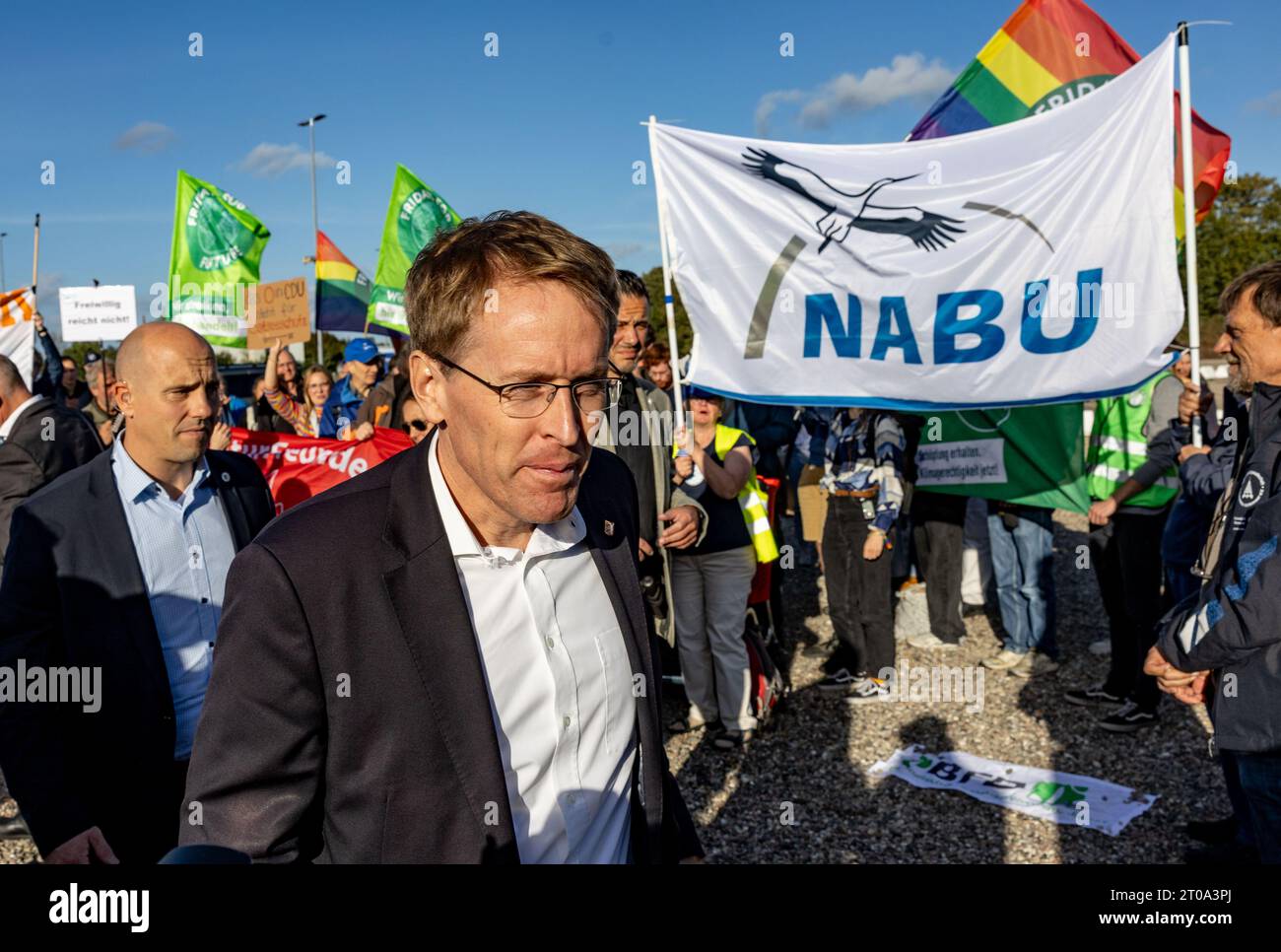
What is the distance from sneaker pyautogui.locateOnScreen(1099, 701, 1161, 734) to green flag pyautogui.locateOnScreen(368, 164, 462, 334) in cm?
835

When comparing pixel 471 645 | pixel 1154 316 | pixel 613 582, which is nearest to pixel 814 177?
pixel 1154 316

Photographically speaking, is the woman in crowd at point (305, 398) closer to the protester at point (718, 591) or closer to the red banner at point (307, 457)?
the red banner at point (307, 457)

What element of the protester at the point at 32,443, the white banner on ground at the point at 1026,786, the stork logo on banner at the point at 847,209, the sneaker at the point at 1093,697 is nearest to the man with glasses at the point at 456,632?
the protester at the point at 32,443

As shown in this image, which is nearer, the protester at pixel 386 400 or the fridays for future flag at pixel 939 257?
the fridays for future flag at pixel 939 257

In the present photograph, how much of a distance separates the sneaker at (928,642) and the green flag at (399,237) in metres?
6.71

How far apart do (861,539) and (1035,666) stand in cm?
180

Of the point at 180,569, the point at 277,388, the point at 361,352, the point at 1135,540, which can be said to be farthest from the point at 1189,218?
the point at 277,388

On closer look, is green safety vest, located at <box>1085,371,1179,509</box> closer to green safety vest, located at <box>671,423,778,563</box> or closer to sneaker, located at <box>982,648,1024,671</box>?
sneaker, located at <box>982,648,1024,671</box>

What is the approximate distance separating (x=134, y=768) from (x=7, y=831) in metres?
3.18

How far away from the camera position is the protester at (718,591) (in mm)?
5863

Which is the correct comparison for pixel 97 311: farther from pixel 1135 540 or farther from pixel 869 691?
pixel 1135 540

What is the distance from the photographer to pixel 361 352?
9.78 m

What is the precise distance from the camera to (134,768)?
263 cm
